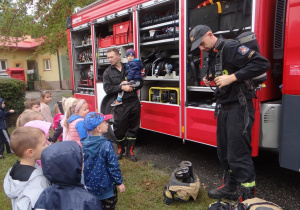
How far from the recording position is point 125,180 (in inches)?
136

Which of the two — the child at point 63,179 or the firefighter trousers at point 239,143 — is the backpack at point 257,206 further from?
the child at point 63,179

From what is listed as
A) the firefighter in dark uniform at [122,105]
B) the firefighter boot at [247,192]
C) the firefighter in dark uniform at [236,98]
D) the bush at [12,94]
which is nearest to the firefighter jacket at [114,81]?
the firefighter in dark uniform at [122,105]

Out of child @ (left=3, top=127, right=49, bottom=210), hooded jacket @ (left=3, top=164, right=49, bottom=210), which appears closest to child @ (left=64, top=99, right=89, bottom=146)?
child @ (left=3, top=127, right=49, bottom=210)

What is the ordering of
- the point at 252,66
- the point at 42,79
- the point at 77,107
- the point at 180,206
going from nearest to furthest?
the point at 252,66 < the point at 180,206 < the point at 77,107 < the point at 42,79

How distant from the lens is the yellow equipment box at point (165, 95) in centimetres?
380

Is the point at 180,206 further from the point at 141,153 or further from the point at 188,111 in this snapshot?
the point at 141,153

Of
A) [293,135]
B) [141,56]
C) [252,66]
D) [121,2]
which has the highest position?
[121,2]

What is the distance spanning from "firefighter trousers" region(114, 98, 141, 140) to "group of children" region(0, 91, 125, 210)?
1545mm

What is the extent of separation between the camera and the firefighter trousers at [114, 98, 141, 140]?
4.04 metres

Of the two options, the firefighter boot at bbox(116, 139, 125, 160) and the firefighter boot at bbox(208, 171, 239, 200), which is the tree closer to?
the firefighter boot at bbox(116, 139, 125, 160)

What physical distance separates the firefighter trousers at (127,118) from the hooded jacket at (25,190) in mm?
2426

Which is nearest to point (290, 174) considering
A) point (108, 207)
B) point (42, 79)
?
point (108, 207)

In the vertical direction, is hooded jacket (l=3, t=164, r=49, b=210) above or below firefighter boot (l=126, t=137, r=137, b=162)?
above

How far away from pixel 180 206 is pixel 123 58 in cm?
307
